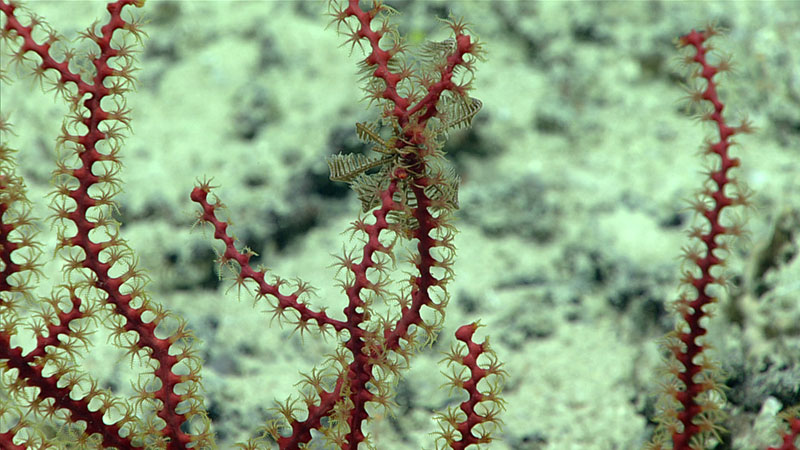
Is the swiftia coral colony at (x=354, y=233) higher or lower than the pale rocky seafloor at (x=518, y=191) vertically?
lower

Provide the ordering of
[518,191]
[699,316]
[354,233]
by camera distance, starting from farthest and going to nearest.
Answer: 1. [518,191]
2. [699,316]
3. [354,233]

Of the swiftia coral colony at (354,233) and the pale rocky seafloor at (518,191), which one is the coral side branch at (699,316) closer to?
the pale rocky seafloor at (518,191)

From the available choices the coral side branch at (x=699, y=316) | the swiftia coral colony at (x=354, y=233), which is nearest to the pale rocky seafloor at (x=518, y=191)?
the coral side branch at (x=699, y=316)

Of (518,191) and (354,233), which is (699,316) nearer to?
(354,233)

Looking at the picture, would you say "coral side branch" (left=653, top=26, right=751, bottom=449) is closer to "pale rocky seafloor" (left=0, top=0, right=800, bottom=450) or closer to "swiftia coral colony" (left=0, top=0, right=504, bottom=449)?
"pale rocky seafloor" (left=0, top=0, right=800, bottom=450)

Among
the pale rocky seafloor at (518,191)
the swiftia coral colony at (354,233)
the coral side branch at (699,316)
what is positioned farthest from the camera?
the pale rocky seafloor at (518,191)

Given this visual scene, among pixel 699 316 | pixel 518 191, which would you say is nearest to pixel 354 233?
pixel 699 316

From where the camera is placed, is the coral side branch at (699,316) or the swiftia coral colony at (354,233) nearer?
the swiftia coral colony at (354,233)

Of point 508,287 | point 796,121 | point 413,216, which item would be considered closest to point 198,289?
point 508,287

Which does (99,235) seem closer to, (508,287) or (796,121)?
(508,287)
